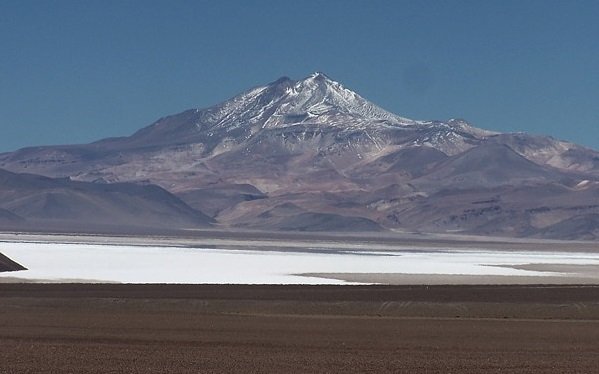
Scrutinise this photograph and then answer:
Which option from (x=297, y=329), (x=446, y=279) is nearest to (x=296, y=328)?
(x=297, y=329)

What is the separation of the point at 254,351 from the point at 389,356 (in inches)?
116

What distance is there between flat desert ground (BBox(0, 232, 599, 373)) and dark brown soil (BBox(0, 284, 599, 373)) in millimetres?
38

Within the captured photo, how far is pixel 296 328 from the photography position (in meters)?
35.0

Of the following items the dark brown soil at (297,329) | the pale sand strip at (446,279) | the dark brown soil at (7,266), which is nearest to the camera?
the dark brown soil at (297,329)

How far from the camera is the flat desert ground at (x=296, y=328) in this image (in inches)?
1081

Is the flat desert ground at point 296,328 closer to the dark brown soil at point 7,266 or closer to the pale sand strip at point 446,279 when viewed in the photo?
the dark brown soil at point 7,266

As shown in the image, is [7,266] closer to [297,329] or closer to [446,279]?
[446,279]

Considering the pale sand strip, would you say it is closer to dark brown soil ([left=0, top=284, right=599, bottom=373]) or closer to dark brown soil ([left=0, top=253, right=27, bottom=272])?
dark brown soil ([left=0, top=284, right=599, bottom=373])

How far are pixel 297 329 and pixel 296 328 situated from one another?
9.9 inches

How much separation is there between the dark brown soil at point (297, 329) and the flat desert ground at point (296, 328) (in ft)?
0.12

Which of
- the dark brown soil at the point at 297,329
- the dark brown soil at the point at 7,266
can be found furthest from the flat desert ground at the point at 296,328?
the dark brown soil at the point at 7,266

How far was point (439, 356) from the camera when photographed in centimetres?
2909

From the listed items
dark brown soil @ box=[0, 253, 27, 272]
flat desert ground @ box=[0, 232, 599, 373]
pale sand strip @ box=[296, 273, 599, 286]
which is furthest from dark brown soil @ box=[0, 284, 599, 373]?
dark brown soil @ box=[0, 253, 27, 272]

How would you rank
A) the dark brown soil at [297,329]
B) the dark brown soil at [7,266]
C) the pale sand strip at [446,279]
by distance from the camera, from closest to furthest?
the dark brown soil at [297,329] → the dark brown soil at [7,266] → the pale sand strip at [446,279]
